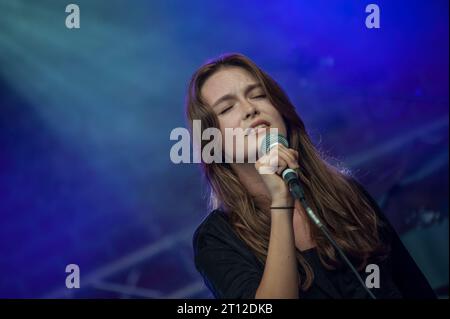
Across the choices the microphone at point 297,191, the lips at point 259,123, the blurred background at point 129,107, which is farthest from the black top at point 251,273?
the blurred background at point 129,107

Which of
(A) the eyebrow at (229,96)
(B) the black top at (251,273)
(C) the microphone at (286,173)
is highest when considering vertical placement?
(A) the eyebrow at (229,96)

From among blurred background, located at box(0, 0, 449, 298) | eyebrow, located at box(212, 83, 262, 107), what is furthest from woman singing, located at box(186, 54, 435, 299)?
blurred background, located at box(0, 0, 449, 298)

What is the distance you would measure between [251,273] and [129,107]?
66.1 inches

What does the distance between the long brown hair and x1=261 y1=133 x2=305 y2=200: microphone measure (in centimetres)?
29

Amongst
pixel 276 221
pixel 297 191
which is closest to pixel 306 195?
pixel 276 221

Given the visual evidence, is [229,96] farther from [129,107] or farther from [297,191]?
[129,107]

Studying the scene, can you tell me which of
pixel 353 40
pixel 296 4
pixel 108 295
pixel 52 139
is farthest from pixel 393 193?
pixel 52 139

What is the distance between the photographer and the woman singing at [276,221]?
1550mm

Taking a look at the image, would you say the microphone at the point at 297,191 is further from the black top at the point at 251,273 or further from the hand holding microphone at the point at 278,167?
the black top at the point at 251,273

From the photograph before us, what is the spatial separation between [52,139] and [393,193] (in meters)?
1.92

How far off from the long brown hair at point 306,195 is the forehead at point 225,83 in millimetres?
18

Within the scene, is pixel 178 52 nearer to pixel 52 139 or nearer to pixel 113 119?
pixel 113 119

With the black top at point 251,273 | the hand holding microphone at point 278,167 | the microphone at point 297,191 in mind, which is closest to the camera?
the microphone at point 297,191

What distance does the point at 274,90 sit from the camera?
196cm
